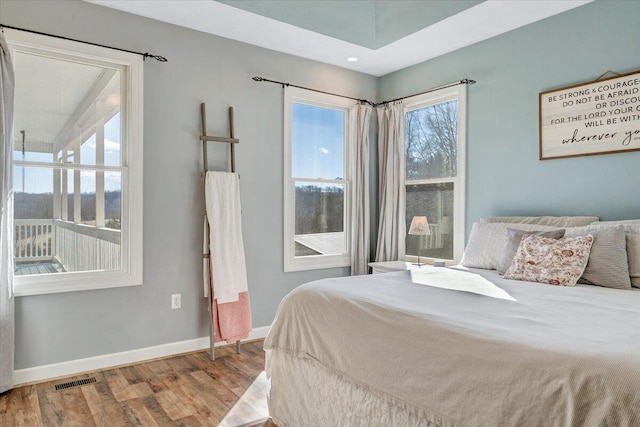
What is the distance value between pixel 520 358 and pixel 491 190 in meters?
2.59

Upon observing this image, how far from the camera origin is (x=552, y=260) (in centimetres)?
244

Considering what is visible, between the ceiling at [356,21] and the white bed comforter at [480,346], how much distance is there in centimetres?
209

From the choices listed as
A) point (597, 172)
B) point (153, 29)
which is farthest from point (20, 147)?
point (597, 172)

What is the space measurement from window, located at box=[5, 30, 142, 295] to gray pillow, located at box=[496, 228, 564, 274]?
8.51ft

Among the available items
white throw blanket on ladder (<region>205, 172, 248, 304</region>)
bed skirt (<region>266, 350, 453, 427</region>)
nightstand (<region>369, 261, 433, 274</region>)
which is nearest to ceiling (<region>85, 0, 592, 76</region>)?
white throw blanket on ladder (<region>205, 172, 248, 304</region>)

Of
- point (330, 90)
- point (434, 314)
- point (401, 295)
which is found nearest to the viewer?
point (434, 314)

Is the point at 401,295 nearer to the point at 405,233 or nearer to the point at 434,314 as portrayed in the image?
the point at 434,314

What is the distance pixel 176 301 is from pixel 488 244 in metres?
2.44

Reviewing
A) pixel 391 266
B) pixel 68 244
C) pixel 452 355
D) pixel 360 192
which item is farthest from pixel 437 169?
pixel 68 244

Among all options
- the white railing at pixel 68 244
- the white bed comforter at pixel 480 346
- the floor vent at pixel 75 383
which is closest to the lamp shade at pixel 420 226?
the white bed comforter at pixel 480 346

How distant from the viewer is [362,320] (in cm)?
185

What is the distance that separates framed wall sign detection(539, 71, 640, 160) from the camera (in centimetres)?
280

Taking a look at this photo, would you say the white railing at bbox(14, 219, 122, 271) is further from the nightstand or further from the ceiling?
the nightstand

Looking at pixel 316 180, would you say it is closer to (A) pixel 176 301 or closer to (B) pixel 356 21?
(B) pixel 356 21
